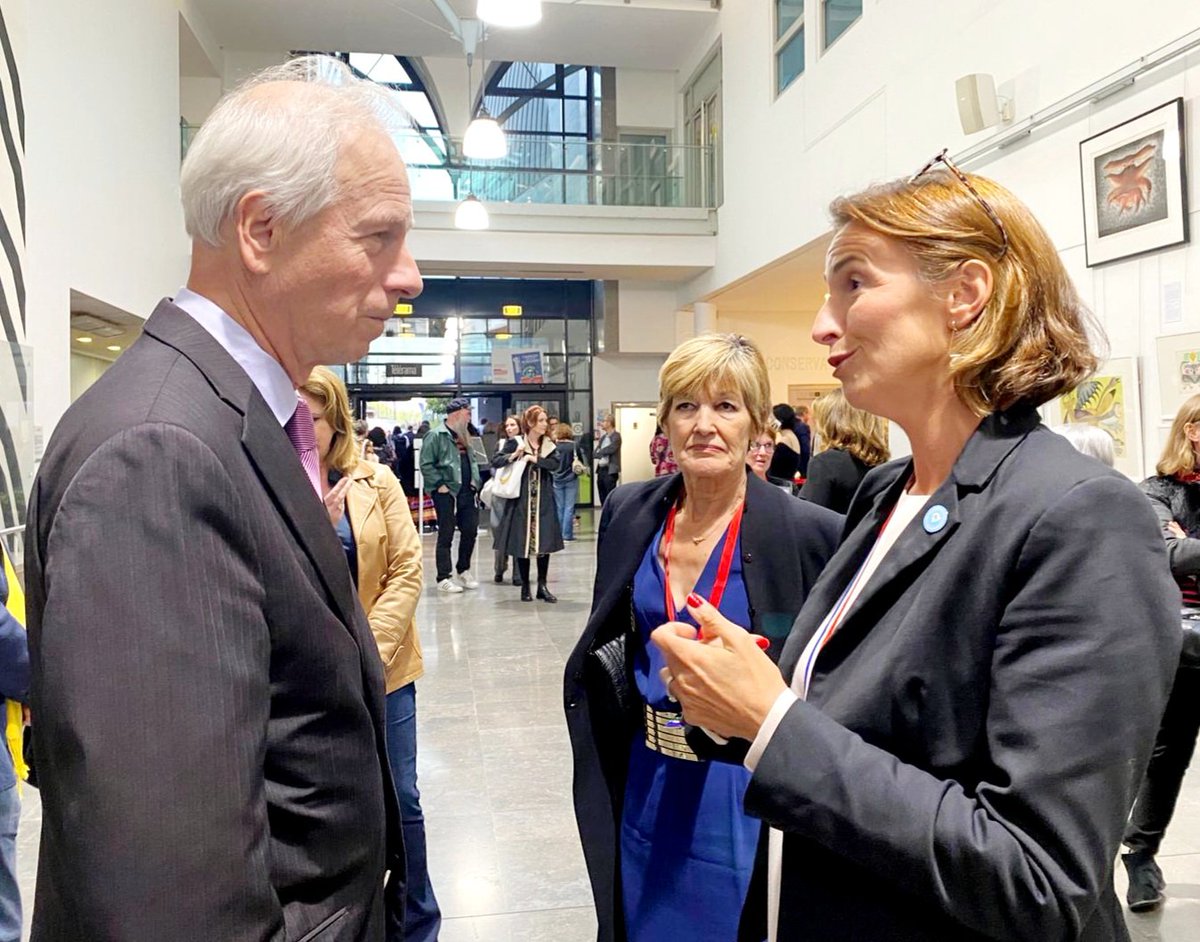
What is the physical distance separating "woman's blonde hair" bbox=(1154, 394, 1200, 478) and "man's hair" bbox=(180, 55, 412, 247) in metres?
3.33

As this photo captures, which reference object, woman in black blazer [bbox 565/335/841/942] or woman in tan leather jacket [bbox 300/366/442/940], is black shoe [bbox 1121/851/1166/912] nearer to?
woman in black blazer [bbox 565/335/841/942]

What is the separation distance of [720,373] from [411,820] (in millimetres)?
1558

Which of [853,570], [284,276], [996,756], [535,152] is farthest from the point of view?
[535,152]

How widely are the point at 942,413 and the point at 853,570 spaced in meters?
0.28

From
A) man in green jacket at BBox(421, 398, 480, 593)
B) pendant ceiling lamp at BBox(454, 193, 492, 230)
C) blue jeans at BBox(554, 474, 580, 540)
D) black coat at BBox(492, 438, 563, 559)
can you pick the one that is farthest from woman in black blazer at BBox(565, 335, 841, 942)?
pendant ceiling lamp at BBox(454, 193, 492, 230)

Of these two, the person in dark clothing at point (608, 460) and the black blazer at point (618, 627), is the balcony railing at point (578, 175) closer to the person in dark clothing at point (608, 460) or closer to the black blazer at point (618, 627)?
the person in dark clothing at point (608, 460)

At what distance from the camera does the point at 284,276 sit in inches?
39.5

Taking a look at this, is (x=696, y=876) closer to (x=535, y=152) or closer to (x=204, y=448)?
(x=204, y=448)

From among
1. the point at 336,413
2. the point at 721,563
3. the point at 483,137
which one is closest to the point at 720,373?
the point at 721,563

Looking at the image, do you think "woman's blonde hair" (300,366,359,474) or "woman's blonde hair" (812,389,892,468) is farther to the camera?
"woman's blonde hair" (812,389,892,468)

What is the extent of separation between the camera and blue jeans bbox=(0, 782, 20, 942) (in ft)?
7.02

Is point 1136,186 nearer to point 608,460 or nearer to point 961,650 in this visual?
point 961,650

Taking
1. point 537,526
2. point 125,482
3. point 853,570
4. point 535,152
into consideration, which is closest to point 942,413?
point 853,570

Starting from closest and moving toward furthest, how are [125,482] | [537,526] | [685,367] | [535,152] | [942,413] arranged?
1. [125,482]
2. [942,413]
3. [685,367]
4. [537,526]
5. [535,152]
